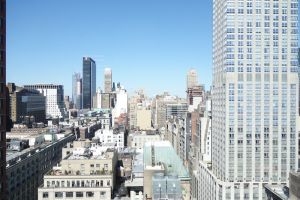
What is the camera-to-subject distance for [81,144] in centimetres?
14988

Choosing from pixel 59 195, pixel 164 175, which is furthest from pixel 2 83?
pixel 164 175

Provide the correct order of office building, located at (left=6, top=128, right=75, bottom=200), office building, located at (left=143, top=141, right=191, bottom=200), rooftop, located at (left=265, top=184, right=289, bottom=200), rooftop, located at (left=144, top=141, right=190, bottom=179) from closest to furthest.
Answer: rooftop, located at (left=265, top=184, right=289, bottom=200)
office building, located at (left=143, top=141, right=191, bottom=200)
office building, located at (left=6, top=128, right=75, bottom=200)
rooftop, located at (left=144, top=141, right=190, bottom=179)

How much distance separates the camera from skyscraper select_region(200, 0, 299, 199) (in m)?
98.2

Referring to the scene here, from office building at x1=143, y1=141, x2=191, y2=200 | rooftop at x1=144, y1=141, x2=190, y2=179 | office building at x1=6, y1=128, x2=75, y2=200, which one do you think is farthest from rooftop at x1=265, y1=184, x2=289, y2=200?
office building at x1=6, y1=128, x2=75, y2=200

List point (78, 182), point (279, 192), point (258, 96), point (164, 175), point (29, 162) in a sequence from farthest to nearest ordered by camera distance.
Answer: point (29, 162) < point (258, 96) < point (164, 175) < point (78, 182) < point (279, 192)

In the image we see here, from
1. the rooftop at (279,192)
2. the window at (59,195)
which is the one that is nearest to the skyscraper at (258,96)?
the rooftop at (279,192)

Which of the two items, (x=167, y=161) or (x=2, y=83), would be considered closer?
(x=2, y=83)

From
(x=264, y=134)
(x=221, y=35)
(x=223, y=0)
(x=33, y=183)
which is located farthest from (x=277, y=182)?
A: (x=33, y=183)

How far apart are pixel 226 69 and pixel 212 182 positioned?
32792 mm

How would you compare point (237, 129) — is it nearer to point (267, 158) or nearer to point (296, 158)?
point (267, 158)

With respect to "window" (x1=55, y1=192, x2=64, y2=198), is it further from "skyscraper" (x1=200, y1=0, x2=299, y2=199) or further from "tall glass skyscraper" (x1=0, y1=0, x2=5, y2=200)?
"tall glass skyscraper" (x1=0, y1=0, x2=5, y2=200)

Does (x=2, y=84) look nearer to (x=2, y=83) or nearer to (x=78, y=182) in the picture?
(x=2, y=83)

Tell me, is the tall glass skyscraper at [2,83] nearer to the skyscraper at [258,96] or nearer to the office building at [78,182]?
the office building at [78,182]

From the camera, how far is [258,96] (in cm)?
9912
